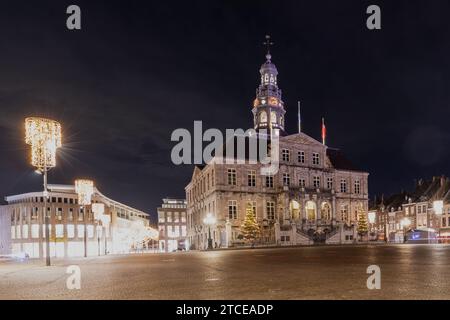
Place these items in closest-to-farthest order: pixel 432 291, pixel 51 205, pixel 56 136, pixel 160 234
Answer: pixel 432 291 < pixel 56 136 < pixel 51 205 < pixel 160 234

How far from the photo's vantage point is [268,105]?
7412cm

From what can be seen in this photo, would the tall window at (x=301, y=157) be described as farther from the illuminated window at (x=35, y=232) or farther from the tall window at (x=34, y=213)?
the tall window at (x=34, y=213)

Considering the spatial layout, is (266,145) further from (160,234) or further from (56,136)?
(160,234)

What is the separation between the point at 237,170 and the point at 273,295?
52802mm

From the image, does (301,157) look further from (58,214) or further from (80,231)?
(58,214)

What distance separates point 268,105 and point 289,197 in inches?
802

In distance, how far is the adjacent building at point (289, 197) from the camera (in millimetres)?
58312

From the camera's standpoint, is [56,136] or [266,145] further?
[266,145]

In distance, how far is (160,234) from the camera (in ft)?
411

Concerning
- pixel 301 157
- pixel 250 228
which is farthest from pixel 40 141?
pixel 301 157

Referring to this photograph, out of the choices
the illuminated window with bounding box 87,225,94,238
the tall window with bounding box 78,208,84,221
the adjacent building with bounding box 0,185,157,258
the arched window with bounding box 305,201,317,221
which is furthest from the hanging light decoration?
the tall window with bounding box 78,208,84,221

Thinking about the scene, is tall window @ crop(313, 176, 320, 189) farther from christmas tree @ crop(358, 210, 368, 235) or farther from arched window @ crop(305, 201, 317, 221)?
christmas tree @ crop(358, 210, 368, 235)
